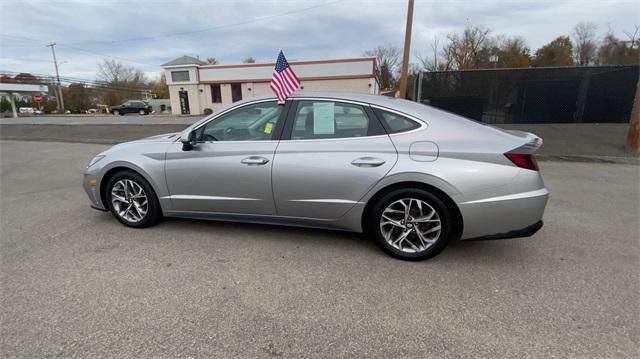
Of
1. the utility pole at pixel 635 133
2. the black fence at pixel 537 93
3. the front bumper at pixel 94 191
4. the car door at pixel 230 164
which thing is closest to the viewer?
the car door at pixel 230 164

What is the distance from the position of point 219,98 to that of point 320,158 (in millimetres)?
31857

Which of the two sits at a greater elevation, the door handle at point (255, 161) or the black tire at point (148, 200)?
the door handle at point (255, 161)

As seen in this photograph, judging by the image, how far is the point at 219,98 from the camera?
3222 cm

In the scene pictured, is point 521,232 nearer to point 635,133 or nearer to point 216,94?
point 635,133

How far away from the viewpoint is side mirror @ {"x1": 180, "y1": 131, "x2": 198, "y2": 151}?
3.43 meters

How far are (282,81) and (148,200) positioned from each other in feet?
6.82

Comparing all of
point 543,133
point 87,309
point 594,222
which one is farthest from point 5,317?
point 543,133

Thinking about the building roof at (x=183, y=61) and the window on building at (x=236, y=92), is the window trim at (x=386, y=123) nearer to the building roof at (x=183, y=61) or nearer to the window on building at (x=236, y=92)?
the window on building at (x=236, y=92)

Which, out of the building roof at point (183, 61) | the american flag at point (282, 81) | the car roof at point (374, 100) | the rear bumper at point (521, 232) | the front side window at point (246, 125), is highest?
the building roof at point (183, 61)

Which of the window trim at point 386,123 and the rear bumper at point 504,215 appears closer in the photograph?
the rear bumper at point 504,215

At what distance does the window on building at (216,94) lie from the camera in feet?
105

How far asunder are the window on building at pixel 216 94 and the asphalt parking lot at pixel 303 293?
30.1 meters

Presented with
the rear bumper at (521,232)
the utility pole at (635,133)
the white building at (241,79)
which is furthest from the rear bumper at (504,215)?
the white building at (241,79)

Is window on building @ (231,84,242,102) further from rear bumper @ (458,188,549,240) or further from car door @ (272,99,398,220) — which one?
rear bumper @ (458,188,549,240)
